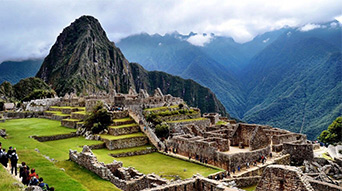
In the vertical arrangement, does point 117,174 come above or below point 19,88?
below

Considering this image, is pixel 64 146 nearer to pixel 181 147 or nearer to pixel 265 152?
pixel 181 147

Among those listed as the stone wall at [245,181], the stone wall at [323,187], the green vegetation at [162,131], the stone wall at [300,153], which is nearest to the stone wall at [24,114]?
the green vegetation at [162,131]

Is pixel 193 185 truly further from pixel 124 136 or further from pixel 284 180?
pixel 124 136

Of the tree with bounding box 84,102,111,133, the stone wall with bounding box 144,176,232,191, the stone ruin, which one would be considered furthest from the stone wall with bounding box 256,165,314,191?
the tree with bounding box 84,102,111,133

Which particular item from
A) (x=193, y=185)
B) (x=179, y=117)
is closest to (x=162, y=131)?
(x=179, y=117)

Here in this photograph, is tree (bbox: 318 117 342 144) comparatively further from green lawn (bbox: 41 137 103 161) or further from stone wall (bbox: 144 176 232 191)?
stone wall (bbox: 144 176 232 191)

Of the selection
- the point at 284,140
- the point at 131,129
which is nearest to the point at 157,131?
the point at 131,129

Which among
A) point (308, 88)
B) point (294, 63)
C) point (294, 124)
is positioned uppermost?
point (294, 63)
